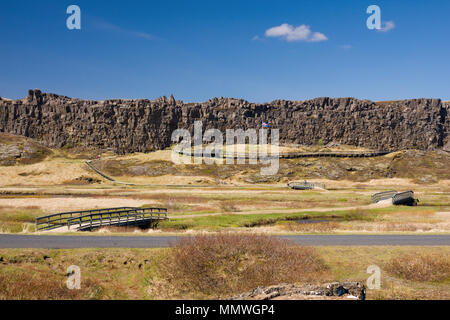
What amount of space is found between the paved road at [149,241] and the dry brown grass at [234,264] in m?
3.53

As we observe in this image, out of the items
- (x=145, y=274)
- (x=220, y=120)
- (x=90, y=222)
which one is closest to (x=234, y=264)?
(x=145, y=274)

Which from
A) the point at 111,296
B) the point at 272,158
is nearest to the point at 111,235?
the point at 111,296

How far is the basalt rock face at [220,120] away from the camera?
536ft

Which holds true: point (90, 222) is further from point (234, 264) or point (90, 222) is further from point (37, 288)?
point (234, 264)

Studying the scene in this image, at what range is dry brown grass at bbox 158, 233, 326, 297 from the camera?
52.6ft

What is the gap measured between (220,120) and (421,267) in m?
163

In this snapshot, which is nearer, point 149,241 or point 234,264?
point 234,264

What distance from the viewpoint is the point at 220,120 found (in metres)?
178

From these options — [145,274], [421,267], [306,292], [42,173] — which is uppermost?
[306,292]

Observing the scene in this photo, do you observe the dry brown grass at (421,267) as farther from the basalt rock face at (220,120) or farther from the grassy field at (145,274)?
the basalt rock face at (220,120)

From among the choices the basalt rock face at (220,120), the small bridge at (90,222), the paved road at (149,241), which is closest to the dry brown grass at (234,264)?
the paved road at (149,241)

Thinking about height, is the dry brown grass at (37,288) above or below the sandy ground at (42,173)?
above

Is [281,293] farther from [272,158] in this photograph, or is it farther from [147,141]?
[147,141]
